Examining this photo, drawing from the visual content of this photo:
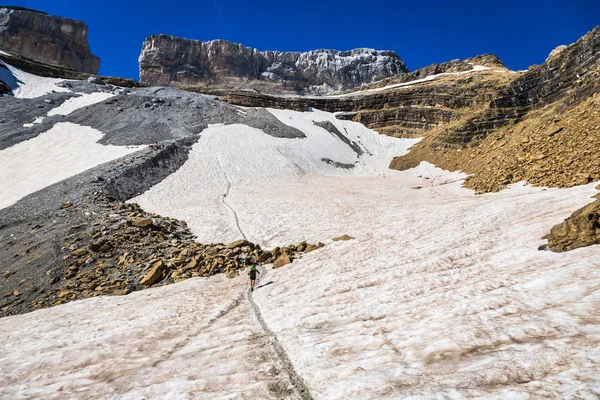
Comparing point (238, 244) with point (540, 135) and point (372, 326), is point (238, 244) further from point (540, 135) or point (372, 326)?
point (540, 135)

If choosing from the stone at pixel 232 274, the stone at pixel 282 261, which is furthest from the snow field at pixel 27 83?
the stone at pixel 282 261

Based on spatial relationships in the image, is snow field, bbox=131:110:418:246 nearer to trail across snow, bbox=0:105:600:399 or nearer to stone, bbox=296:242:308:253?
stone, bbox=296:242:308:253

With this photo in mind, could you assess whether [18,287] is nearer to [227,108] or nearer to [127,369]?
[127,369]

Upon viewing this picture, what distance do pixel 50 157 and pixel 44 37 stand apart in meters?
134

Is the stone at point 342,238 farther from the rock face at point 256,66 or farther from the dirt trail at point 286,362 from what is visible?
the rock face at point 256,66

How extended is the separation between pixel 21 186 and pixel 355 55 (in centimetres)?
17203

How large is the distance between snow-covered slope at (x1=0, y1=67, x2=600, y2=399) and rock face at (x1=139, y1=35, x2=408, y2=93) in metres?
156

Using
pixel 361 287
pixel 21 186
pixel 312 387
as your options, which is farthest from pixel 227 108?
pixel 312 387

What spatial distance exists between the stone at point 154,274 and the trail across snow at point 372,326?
100 cm

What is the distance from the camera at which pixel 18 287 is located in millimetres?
15914

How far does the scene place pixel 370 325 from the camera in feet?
27.5

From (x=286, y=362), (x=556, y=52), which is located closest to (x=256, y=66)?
(x=556, y=52)

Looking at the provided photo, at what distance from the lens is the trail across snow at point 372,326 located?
5785 mm

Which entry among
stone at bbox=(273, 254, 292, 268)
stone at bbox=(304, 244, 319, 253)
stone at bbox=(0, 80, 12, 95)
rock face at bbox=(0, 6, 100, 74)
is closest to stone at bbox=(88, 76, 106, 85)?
stone at bbox=(0, 80, 12, 95)
